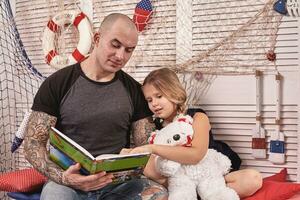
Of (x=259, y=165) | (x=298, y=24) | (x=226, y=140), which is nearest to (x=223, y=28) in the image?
(x=298, y=24)

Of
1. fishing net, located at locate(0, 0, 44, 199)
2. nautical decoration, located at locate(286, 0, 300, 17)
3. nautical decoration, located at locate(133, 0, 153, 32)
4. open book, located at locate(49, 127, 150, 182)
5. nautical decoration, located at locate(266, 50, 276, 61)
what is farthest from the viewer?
fishing net, located at locate(0, 0, 44, 199)

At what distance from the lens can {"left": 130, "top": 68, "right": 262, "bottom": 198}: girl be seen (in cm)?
154

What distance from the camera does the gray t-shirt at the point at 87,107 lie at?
5.36 feet

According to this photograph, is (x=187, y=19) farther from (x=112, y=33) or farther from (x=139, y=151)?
(x=139, y=151)

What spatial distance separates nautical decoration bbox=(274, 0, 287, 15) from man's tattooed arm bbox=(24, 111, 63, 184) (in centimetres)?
104

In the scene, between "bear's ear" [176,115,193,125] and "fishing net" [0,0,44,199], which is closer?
"bear's ear" [176,115,193,125]

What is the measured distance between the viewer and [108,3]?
2211 mm

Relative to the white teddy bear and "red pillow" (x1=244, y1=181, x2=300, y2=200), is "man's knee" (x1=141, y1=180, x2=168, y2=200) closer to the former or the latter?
the white teddy bear

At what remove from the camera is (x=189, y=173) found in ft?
5.21

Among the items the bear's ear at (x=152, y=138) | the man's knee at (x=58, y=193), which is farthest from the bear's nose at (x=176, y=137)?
the man's knee at (x=58, y=193)

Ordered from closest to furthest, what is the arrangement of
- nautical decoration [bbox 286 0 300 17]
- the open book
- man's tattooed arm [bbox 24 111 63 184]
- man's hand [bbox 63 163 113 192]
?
the open book → man's hand [bbox 63 163 113 192] → man's tattooed arm [bbox 24 111 63 184] → nautical decoration [bbox 286 0 300 17]

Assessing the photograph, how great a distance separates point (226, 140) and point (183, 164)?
0.41m

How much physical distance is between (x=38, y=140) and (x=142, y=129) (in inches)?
16.8

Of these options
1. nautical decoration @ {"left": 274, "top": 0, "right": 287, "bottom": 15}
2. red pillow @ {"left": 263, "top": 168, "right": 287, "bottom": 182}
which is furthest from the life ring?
red pillow @ {"left": 263, "top": 168, "right": 287, "bottom": 182}
